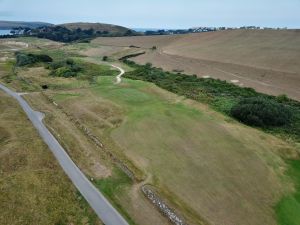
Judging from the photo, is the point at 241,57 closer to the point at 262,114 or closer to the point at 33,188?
the point at 262,114

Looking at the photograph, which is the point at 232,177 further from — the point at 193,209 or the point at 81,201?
the point at 81,201

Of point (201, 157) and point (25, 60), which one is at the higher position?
point (201, 157)

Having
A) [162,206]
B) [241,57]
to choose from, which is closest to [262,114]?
[162,206]

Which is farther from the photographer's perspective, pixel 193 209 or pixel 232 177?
pixel 232 177

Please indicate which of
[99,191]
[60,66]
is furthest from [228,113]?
[60,66]

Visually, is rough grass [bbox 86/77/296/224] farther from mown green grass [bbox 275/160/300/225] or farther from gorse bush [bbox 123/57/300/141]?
gorse bush [bbox 123/57/300/141]

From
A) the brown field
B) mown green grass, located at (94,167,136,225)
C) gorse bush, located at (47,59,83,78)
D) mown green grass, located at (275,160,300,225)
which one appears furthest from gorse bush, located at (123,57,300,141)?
mown green grass, located at (94,167,136,225)

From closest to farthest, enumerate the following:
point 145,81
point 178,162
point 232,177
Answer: point 232,177
point 178,162
point 145,81
